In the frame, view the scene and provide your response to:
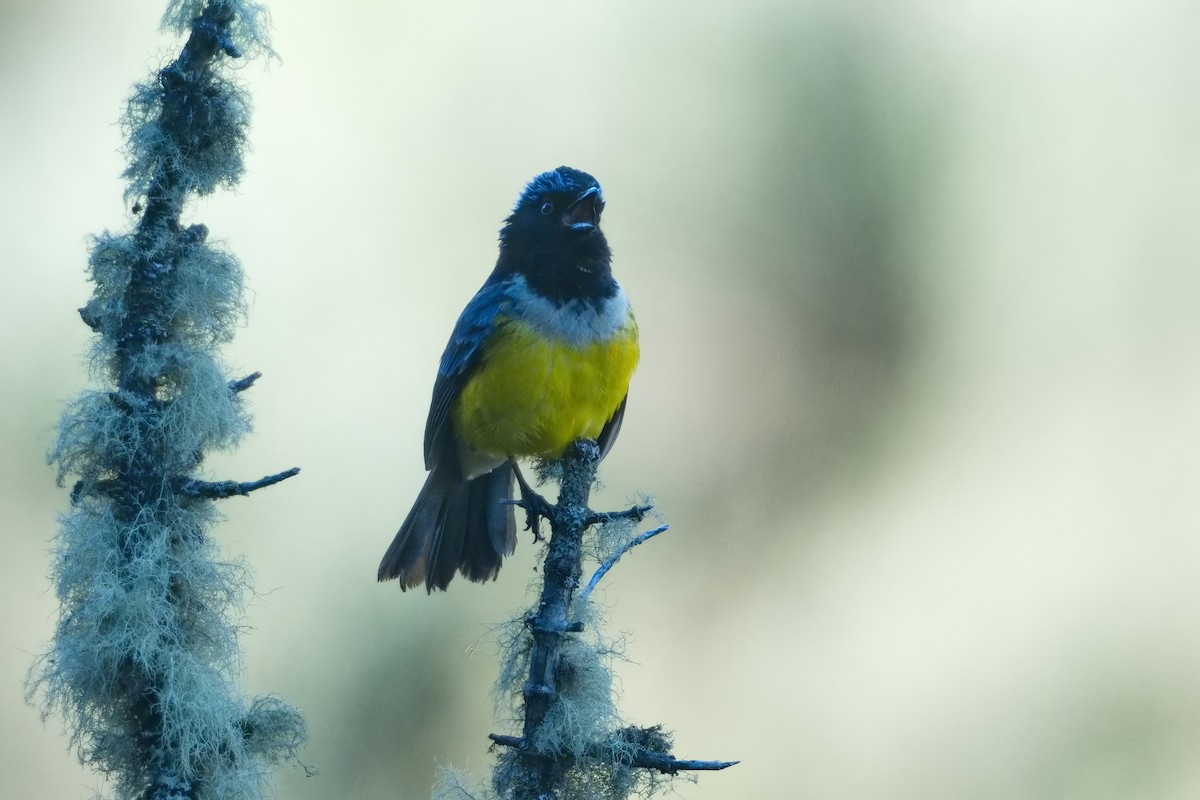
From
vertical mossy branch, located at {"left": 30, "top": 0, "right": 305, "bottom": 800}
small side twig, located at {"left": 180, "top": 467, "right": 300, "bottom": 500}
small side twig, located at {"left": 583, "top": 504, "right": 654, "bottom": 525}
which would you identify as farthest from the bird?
small side twig, located at {"left": 180, "top": 467, "right": 300, "bottom": 500}

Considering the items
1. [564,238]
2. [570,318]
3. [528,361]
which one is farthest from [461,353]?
[564,238]

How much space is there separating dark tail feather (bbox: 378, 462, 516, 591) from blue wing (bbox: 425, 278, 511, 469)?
0.15 metres

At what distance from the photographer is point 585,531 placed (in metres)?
3.39

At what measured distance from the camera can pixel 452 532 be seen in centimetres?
492

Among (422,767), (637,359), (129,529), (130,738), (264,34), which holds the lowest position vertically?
(130,738)

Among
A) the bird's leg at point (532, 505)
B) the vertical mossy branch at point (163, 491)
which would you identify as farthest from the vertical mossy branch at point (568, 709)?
the bird's leg at point (532, 505)

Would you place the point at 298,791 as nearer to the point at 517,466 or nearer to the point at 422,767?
the point at 422,767

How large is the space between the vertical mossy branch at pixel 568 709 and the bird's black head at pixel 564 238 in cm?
143

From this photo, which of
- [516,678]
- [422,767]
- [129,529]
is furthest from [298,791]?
[129,529]

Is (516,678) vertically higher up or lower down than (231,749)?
higher up

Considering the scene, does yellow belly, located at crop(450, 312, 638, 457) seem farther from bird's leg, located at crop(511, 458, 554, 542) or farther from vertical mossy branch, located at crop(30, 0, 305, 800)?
vertical mossy branch, located at crop(30, 0, 305, 800)

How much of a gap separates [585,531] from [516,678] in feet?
1.25

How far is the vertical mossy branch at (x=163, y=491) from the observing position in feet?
9.56

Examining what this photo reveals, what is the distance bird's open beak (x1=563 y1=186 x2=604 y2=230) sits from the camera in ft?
14.9
